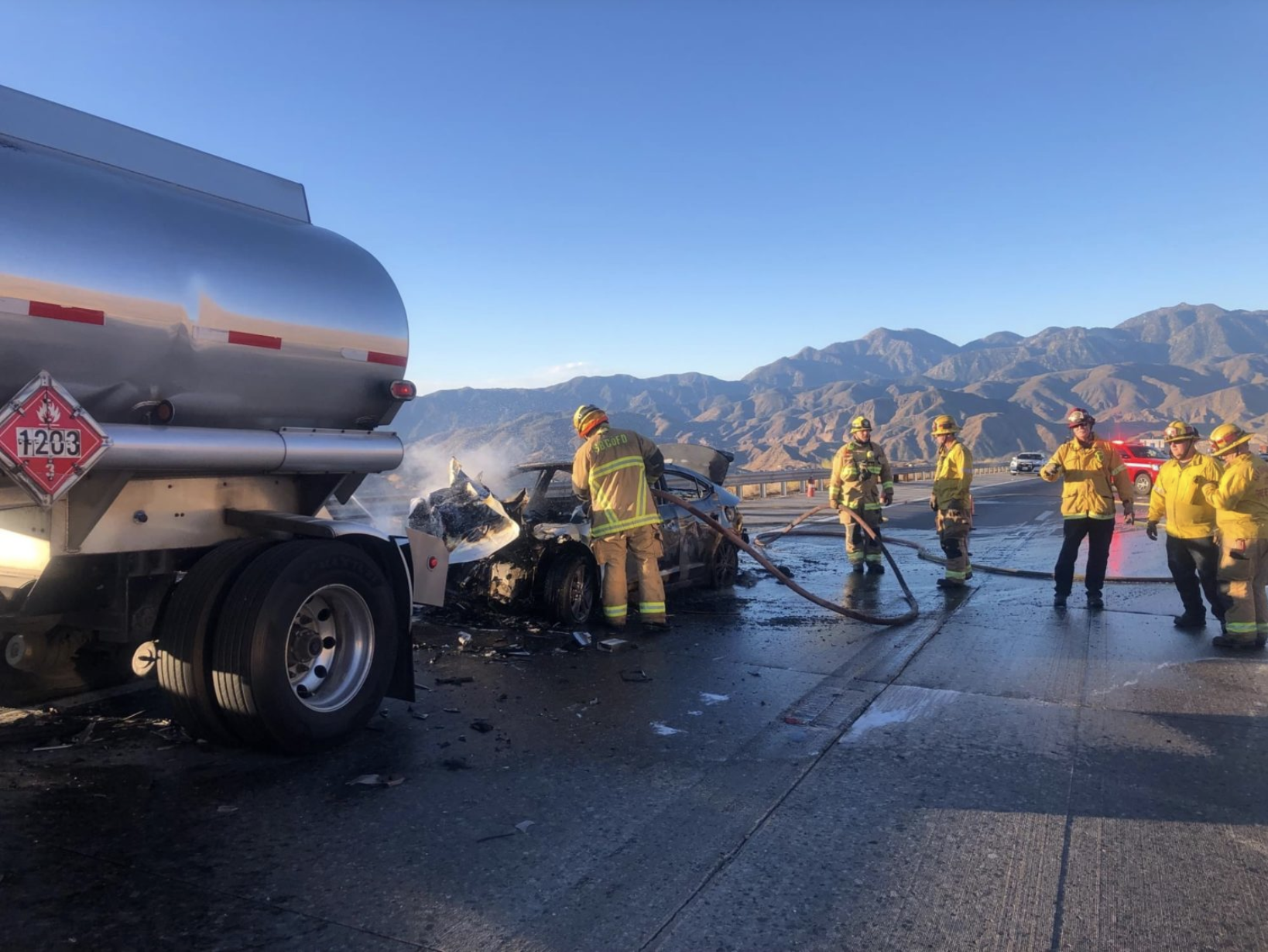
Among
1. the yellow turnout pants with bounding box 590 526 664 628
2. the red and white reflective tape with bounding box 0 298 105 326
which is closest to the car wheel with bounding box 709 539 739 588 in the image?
the yellow turnout pants with bounding box 590 526 664 628

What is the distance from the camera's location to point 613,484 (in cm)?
765

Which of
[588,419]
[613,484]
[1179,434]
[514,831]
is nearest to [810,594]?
[613,484]

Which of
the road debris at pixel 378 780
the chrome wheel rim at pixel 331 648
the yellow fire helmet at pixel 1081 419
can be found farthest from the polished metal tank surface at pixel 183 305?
the yellow fire helmet at pixel 1081 419

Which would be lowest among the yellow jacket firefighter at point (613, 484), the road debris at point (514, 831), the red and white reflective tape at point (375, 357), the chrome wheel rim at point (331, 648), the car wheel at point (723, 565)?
the road debris at point (514, 831)

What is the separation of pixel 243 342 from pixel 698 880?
3.33 meters

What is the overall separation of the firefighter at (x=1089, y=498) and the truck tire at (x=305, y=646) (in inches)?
272

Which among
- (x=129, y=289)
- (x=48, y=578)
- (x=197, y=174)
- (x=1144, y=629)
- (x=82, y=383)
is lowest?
(x=1144, y=629)

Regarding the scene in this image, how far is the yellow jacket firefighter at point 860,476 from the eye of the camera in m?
10.8

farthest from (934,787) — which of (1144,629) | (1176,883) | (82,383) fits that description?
(1144,629)

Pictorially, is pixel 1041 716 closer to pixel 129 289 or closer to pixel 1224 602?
pixel 1224 602

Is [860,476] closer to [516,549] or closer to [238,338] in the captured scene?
[516,549]

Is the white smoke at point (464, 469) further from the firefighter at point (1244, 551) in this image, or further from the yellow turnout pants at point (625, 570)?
the firefighter at point (1244, 551)

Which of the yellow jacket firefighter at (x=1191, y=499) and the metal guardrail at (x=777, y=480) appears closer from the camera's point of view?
the yellow jacket firefighter at (x=1191, y=499)

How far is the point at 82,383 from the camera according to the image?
153 inches
